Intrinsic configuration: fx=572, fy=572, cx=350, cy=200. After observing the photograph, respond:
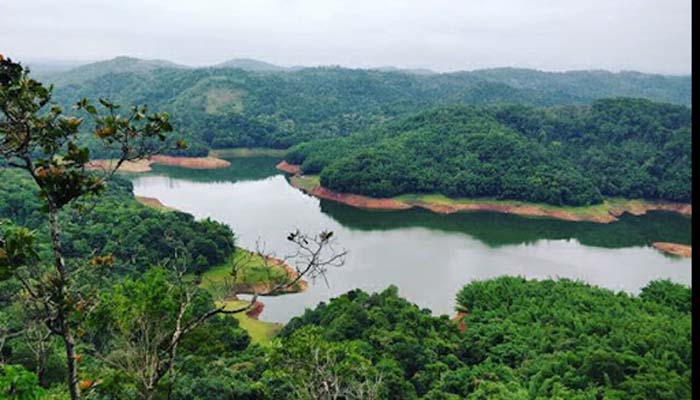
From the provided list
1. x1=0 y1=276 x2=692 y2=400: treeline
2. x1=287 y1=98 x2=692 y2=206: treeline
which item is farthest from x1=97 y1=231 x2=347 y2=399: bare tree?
x1=287 y1=98 x2=692 y2=206: treeline

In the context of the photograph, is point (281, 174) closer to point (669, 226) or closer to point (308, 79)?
point (669, 226)

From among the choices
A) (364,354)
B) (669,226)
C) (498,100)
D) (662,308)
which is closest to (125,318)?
(364,354)

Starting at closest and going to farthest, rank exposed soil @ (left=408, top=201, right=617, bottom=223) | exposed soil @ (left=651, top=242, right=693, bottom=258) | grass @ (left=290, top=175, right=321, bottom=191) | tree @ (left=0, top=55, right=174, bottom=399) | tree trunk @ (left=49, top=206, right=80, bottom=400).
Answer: tree @ (left=0, top=55, right=174, bottom=399) → tree trunk @ (left=49, top=206, right=80, bottom=400) → exposed soil @ (left=651, top=242, right=693, bottom=258) → exposed soil @ (left=408, top=201, right=617, bottom=223) → grass @ (left=290, top=175, right=321, bottom=191)

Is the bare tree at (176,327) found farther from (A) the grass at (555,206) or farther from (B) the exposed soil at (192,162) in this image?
(B) the exposed soil at (192,162)

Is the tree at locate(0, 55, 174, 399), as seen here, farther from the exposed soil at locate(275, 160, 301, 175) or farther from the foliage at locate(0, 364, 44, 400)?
the exposed soil at locate(275, 160, 301, 175)

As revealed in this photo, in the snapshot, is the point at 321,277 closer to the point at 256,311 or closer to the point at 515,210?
the point at 256,311

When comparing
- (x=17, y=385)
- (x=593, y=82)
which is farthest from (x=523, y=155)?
(x=593, y=82)
